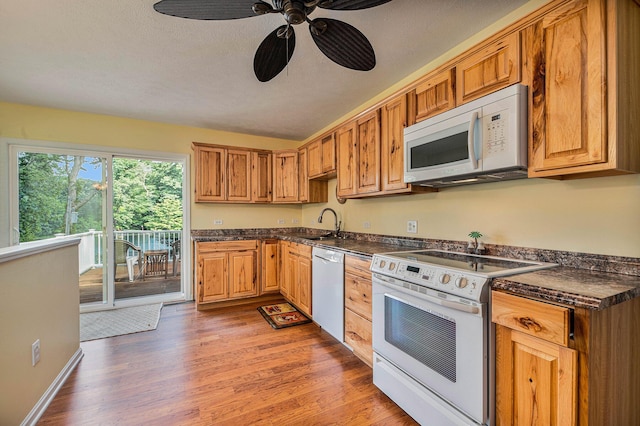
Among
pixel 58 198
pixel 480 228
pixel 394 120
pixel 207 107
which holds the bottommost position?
pixel 480 228

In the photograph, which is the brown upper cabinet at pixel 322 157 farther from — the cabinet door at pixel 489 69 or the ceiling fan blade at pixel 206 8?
the ceiling fan blade at pixel 206 8

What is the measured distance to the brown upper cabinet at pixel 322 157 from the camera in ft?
11.1

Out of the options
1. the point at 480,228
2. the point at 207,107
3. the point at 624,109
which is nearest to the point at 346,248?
the point at 480,228

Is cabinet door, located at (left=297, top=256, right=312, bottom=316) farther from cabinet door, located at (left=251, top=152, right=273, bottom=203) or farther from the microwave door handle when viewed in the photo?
the microwave door handle

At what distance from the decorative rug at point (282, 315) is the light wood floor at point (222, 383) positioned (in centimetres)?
17

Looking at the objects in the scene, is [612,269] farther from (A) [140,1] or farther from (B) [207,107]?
(B) [207,107]

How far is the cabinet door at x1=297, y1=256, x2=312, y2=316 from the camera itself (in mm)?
3180

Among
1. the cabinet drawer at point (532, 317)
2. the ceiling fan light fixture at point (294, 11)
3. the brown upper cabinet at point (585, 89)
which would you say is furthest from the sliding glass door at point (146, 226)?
the brown upper cabinet at point (585, 89)

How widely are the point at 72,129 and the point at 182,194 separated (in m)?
1.44

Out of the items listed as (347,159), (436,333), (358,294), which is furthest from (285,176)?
(436,333)

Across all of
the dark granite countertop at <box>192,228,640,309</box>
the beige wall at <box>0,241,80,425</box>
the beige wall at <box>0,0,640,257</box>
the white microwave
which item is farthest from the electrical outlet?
the white microwave

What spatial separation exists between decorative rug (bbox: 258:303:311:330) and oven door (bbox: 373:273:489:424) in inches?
54.5

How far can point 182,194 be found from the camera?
408 cm

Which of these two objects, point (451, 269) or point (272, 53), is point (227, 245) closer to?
point (272, 53)
